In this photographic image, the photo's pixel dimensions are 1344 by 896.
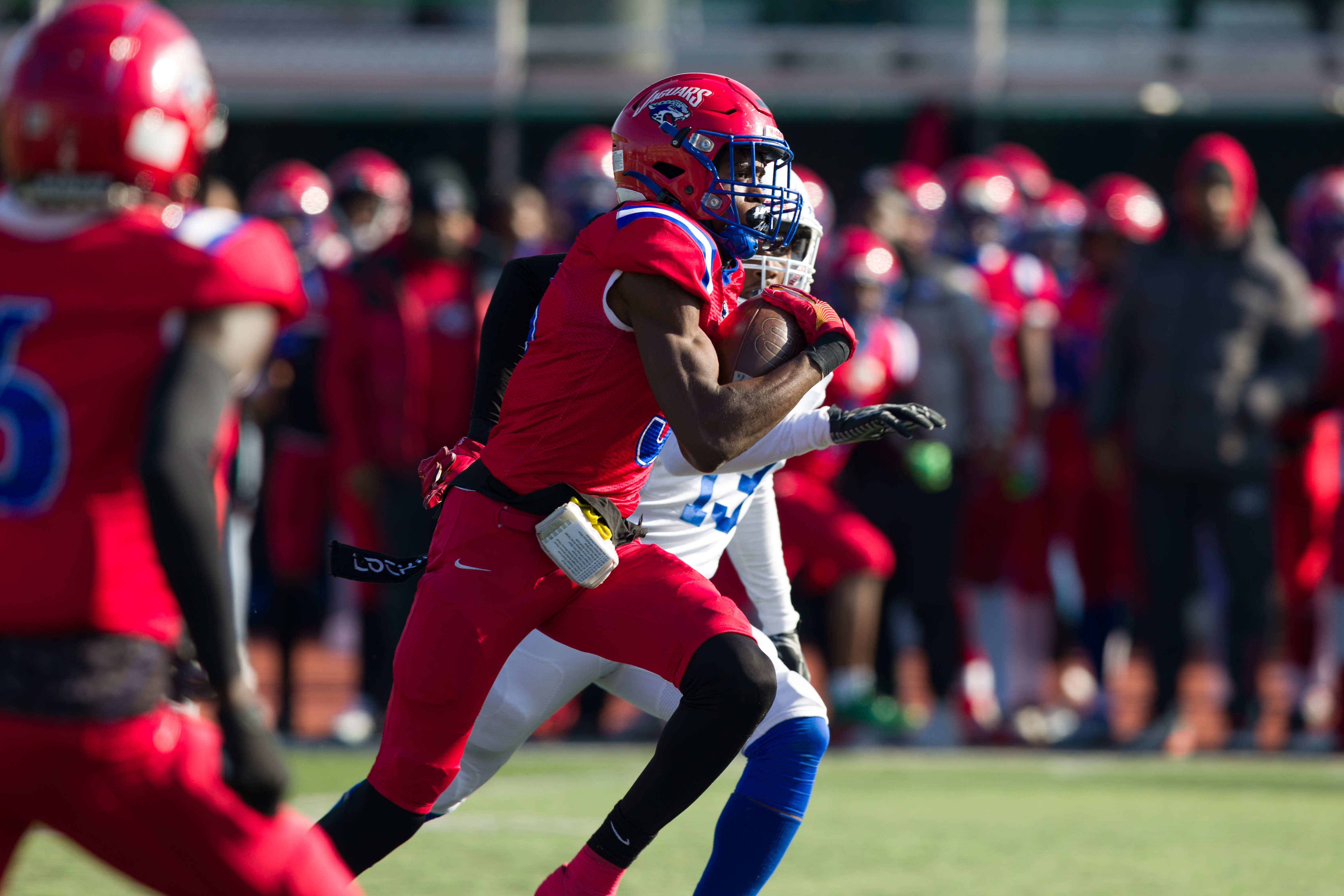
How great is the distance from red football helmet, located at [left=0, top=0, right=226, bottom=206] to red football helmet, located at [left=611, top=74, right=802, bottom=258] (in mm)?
1214

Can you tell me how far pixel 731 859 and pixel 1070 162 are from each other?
34.1ft

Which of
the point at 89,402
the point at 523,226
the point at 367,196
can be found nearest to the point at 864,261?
the point at 523,226

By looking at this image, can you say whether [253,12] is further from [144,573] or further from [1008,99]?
[144,573]

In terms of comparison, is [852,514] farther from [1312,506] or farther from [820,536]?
[1312,506]

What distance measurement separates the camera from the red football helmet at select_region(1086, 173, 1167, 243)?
8469 millimetres

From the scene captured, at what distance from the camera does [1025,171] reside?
10.6 m

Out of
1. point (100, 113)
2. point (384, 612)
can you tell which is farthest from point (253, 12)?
point (100, 113)

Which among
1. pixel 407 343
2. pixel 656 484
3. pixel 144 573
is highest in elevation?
pixel 144 573

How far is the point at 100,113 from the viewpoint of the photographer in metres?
2.29

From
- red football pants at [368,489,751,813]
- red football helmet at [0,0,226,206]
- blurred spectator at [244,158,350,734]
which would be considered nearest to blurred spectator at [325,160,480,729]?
blurred spectator at [244,158,350,734]

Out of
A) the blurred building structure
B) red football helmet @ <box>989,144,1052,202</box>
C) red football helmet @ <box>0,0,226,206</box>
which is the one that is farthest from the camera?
the blurred building structure

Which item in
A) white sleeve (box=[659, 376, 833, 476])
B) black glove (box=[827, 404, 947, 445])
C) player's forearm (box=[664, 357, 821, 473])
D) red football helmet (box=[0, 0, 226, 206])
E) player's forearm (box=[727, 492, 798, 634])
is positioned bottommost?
player's forearm (box=[727, 492, 798, 634])

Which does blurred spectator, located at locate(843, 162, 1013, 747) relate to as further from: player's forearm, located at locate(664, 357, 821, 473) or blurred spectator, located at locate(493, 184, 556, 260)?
player's forearm, located at locate(664, 357, 821, 473)

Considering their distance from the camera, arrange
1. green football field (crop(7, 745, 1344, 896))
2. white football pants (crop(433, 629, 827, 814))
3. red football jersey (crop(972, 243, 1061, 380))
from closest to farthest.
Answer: white football pants (crop(433, 629, 827, 814)), green football field (crop(7, 745, 1344, 896)), red football jersey (crop(972, 243, 1061, 380))
